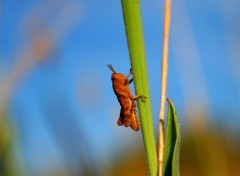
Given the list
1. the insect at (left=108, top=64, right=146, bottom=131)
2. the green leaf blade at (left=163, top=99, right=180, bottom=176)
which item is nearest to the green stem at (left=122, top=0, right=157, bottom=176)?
the green leaf blade at (left=163, top=99, right=180, bottom=176)

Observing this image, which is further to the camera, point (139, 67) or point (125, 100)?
point (125, 100)

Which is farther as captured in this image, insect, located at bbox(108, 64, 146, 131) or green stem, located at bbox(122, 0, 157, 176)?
insect, located at bbox(108, 64, 146, 131)

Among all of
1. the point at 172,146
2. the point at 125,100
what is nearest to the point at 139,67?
the point at 172,146

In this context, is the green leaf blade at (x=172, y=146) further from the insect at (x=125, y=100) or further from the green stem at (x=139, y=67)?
the insect at (x=125, y=100)

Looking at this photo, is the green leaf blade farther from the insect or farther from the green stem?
the insect

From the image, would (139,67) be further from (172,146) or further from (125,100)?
(125,100)
